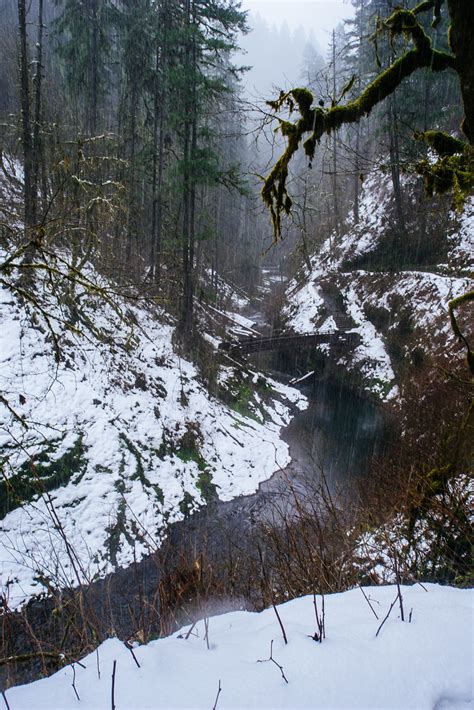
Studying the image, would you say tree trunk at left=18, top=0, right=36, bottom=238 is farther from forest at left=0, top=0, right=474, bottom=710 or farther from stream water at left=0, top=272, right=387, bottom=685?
stream water at left=0, top=272, right=387, bottom=685

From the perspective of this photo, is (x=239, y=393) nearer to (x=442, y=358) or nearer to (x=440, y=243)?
(x=442, y=358)

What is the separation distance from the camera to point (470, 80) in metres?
2.34

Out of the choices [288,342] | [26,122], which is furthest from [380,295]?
[26,122]

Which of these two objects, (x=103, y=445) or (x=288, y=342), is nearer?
(x=103, y=445)

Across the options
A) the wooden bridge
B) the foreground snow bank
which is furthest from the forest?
the wooden bridge

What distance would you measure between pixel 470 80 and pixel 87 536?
862cm

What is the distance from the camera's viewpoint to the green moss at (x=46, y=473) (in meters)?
7.13

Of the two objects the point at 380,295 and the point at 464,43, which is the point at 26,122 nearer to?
the point at 464,43

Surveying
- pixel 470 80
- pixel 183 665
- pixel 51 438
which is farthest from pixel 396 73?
pixel 51 438

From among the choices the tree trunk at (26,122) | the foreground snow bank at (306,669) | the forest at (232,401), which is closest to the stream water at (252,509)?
the forest at (232,401)

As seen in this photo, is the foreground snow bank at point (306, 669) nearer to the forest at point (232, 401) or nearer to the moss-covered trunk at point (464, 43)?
the forest at point (232, 401)

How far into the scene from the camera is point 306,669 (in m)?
1.52

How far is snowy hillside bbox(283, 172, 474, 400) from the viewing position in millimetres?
15266

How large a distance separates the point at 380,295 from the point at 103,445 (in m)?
15.7
